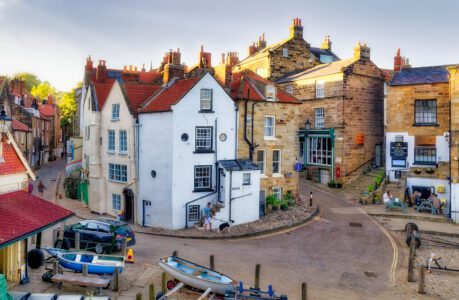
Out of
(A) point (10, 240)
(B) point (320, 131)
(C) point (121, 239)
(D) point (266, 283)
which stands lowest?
(D) point (266, 283)

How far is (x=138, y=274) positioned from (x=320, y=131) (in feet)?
91.8

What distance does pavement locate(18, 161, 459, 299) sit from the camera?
55.0ft

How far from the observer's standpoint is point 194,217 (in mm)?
26828

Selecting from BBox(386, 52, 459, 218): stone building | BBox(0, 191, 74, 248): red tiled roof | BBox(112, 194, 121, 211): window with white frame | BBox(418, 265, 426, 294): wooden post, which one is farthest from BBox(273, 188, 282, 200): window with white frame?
BBox(0, 191, 74, 248): red tiled roof

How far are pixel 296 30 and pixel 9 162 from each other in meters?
39.6

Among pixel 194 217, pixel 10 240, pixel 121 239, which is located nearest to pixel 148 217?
pixel 194 217

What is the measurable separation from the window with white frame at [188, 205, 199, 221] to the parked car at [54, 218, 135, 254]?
20.1 feet

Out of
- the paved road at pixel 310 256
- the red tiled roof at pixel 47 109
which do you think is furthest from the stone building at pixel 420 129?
the red tiled roof at pixel 47 109

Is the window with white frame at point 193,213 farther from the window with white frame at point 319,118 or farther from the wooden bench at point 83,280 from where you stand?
the window with white frame at point 319,118

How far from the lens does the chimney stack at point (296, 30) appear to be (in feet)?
155

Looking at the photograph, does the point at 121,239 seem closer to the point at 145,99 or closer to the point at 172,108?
the point at 172,108

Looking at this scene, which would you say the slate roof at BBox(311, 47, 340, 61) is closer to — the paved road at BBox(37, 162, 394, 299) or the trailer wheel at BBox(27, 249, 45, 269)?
the paved road at BBox(37, 162, 394, 299)

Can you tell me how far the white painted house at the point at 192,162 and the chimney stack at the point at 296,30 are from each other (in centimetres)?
2366

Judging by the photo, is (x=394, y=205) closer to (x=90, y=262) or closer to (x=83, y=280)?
(x=90, y=262)
